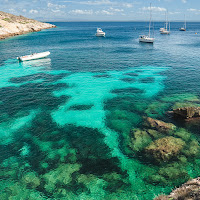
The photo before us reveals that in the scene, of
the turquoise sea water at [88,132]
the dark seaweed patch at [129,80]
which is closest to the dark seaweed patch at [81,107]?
the turquoise sea water at [88,132]

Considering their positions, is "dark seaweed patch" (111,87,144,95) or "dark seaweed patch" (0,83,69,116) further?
"dark seaweed patch" (111,87,144,95)

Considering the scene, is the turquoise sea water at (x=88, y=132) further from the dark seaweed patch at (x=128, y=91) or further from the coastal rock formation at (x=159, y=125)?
the coastal rock formation at (x=159, y=125)

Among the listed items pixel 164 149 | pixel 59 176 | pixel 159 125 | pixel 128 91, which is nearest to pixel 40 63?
pixel 128 91

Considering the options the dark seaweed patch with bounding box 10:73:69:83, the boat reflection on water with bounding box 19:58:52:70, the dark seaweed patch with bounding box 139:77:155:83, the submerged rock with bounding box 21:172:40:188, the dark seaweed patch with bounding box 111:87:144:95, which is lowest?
the submerged rock with bounding box 21:172:40:188

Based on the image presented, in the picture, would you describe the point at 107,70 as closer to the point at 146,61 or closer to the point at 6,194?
the point at 146,61

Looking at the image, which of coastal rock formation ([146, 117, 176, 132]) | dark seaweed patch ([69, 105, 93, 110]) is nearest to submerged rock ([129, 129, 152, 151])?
coastal rock formation ([146, 117, 176, 132])

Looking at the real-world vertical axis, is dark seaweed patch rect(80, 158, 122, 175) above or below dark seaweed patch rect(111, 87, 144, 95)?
below

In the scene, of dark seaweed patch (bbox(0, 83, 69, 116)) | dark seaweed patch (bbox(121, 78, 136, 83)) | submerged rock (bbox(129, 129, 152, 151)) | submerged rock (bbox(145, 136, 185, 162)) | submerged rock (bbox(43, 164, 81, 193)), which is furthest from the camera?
dark seaweed patch (bbox(121, 78, 136, 83))

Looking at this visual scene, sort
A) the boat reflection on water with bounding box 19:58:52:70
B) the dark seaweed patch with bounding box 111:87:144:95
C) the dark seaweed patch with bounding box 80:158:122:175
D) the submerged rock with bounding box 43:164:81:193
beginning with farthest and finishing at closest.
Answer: the boat reflection on water with bounding box 19:58:52:70
the dark seaweed patch with bounding box 111:87:144:95
the dark seaweed patch with bounding box 80:158:122:175
the submerged rock with bounding box 43:164:81:193

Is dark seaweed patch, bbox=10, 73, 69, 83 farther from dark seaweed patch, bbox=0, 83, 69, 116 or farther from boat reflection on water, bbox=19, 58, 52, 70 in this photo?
boat reflection on water, bbox=19, 58, 52, 70
